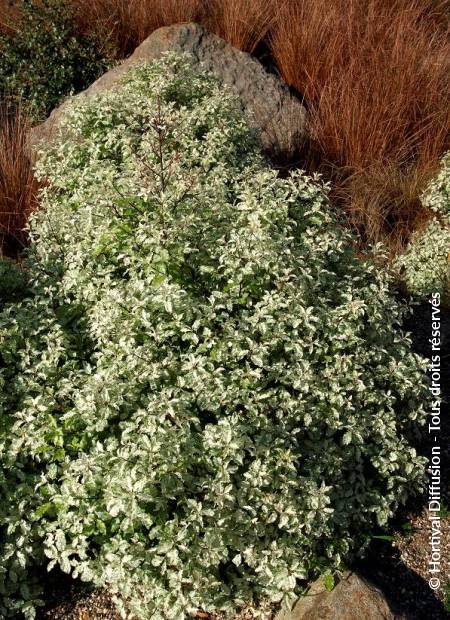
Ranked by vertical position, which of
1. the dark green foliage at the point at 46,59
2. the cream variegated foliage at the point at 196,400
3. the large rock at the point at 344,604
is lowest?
the large rock at the point at 344,604

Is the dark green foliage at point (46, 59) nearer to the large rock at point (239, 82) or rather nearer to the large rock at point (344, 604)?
the large rock at point (239, 82)

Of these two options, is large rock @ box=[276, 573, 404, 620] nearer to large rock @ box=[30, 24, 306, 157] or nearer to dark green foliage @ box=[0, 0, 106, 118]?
large rock @ box=[30, 24, 306, 157]

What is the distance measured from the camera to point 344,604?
9.29ft

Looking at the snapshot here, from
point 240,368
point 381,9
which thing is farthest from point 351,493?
point 381,9

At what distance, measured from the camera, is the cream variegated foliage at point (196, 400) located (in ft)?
9.12

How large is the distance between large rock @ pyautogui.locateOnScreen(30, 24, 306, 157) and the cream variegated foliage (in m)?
2.50

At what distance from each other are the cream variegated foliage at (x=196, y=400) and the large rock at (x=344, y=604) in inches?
3.3

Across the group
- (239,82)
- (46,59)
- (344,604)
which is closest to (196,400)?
(344,604)

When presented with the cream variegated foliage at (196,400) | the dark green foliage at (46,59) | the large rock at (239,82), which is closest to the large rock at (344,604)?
the cream variegated foliage at (196,400)

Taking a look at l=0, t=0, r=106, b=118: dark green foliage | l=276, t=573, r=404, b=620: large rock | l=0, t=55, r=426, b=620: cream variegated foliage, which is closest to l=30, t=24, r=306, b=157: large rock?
l=0, t=0, r=106, b=118: dark green foliage

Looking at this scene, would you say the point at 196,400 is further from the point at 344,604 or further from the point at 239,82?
the point at 239,82

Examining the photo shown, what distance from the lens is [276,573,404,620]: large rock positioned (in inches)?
110

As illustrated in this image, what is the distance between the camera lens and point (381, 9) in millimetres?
7680

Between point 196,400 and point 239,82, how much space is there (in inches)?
165
